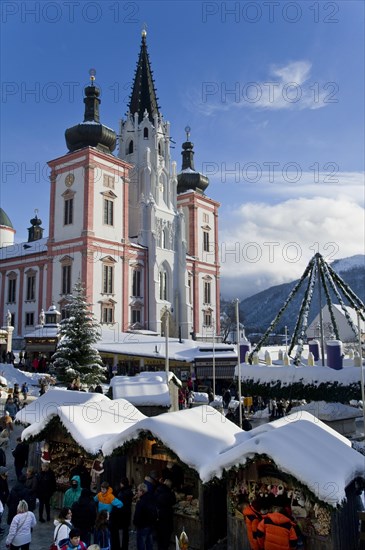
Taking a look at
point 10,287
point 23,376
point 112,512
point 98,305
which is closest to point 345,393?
point 112,512

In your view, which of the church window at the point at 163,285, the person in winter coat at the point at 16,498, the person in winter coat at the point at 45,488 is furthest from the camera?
the church window at the point at 163,285

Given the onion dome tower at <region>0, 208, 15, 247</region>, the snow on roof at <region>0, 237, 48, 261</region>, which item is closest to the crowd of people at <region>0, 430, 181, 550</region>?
the snow on roof at <region>0, 237, 48, 261</region>

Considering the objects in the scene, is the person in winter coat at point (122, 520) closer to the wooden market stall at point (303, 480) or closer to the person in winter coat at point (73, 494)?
the person in winter coat at point (73, 494)

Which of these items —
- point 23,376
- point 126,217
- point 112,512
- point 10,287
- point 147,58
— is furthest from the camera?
point 147,58

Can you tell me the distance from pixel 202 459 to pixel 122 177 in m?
40.2

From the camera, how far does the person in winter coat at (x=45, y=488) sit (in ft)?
34.0

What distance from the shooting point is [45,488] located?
10383 mm

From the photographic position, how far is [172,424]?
9.41 metres

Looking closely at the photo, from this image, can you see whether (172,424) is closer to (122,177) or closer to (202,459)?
(202,459)

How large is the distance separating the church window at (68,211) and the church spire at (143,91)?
13.6 metres

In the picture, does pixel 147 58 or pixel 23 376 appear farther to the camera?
pixel 147 58

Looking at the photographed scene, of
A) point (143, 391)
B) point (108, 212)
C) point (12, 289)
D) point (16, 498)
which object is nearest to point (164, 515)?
point (16, 498)

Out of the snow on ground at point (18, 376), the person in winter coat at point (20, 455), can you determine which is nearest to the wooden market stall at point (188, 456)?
the person in winter coat at point (20, 455)

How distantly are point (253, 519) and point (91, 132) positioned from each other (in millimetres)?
41525
